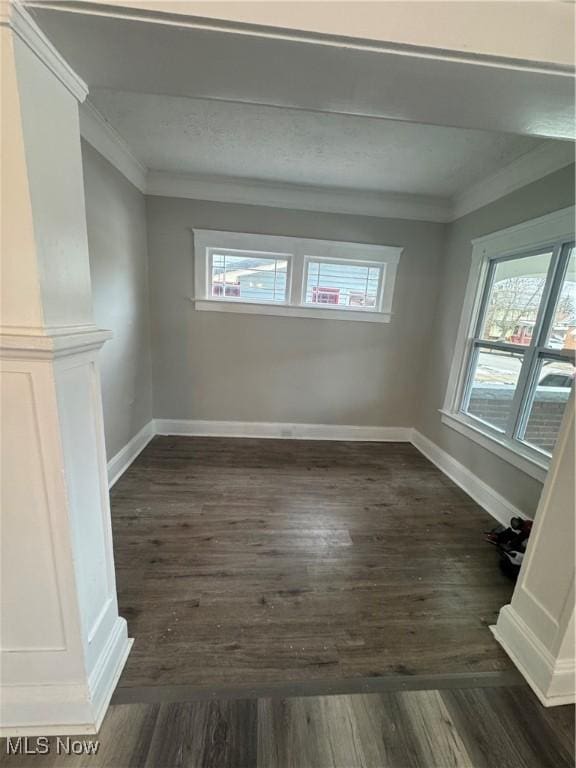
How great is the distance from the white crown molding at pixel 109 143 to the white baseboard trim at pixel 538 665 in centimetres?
345

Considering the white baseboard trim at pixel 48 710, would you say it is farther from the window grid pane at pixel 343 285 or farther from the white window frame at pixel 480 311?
the window grid pane at pixel 343 285

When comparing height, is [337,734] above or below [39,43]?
below

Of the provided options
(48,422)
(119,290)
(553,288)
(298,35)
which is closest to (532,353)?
(553,288)

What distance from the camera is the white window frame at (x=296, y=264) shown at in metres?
3.04

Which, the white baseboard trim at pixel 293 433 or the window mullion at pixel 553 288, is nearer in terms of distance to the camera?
the window mullion at pixel 553 288

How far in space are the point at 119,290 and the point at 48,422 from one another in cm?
203

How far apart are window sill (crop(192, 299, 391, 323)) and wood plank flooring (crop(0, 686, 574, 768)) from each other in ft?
9.23

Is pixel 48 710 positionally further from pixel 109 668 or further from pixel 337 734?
pixel 337 734

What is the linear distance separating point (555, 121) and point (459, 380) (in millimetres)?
2232

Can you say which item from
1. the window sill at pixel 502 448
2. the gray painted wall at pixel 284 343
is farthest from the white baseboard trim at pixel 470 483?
the gray painted wall at pixel 284 343

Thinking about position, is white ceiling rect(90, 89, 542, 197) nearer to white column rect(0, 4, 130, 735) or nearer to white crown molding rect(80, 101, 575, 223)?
white crown molding rect(80, 101, 575, 223)

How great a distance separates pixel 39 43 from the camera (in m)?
0.74

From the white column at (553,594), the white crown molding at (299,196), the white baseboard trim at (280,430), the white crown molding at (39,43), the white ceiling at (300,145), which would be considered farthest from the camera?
the white baseboard trim at (280,430)

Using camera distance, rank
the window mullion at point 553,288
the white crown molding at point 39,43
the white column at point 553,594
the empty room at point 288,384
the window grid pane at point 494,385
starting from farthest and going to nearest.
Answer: the window grid pane at point 494,385, the window mullion at point 553,288, the white column at point 553,594, the empty room at point 288,384, the white crown molding at point 39,43
